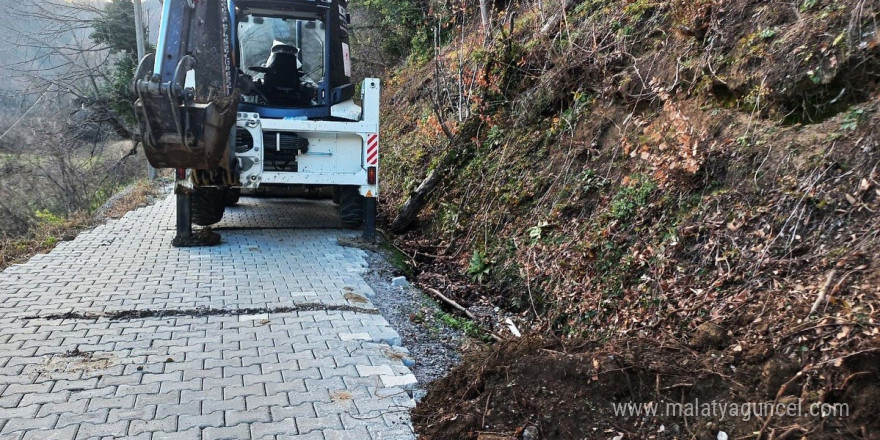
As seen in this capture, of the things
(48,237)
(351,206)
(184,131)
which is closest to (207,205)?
(351,206)

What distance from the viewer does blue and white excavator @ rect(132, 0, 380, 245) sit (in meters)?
6.21

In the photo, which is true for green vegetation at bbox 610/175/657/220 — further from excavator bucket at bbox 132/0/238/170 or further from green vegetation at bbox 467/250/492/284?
excavator bucket at bbox 132/0/238/170

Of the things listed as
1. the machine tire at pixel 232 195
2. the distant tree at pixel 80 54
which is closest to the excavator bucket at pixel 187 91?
the machine tire at pixel 232 195

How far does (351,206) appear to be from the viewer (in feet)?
29.3

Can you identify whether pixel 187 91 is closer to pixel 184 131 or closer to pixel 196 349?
pixel 184 131

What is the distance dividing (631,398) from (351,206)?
20.4 ft

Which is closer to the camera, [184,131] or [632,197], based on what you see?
[632,197]

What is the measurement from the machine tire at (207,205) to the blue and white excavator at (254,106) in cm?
1

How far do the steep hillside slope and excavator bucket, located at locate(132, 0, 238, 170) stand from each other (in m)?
2.78

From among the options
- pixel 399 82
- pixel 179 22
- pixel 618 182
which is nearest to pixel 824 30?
pixel 618 182


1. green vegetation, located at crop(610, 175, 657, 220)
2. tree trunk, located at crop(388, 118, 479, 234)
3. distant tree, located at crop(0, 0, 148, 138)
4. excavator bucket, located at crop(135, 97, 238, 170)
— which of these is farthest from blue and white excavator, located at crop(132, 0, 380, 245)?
distant tree, located at crop(0, 0, 148, 138)

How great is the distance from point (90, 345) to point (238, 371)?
4.30 ft

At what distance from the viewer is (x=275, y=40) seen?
31.0ft

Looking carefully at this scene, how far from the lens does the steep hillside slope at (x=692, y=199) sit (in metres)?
3.37
